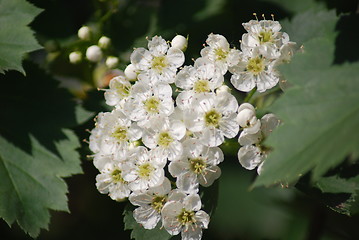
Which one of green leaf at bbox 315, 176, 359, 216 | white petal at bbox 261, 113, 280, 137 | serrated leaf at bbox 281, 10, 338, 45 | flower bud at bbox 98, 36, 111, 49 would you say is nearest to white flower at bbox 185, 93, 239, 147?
white petal at bbox 261, 113, 280, 137

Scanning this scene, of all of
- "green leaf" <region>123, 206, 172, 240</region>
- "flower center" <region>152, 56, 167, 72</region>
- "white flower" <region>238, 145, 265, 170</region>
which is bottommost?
"green leaf" <region>123, 206, 172, 240</region>

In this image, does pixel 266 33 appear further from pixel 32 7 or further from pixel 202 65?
pixel 32 7

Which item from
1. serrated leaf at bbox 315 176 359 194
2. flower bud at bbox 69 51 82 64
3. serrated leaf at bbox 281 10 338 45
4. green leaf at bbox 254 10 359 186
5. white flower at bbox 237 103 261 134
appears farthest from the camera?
flower bud at bbox 69 51 82 64

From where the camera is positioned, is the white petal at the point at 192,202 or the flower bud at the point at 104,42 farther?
the flower bud at the point at 104,42

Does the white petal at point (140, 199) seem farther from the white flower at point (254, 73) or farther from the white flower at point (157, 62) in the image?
the white flower at point (254, 73)

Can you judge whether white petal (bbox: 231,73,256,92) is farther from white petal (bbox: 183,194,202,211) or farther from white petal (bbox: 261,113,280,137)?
white petal (bbox: 183,194,202,211)

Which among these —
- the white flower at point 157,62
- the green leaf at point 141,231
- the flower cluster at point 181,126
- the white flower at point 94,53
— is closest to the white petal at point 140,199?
the flower cluster at point 181,126

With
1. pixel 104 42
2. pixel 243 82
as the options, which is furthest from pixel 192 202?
pixel 104 42

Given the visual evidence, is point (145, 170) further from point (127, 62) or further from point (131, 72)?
point (127, 62)
